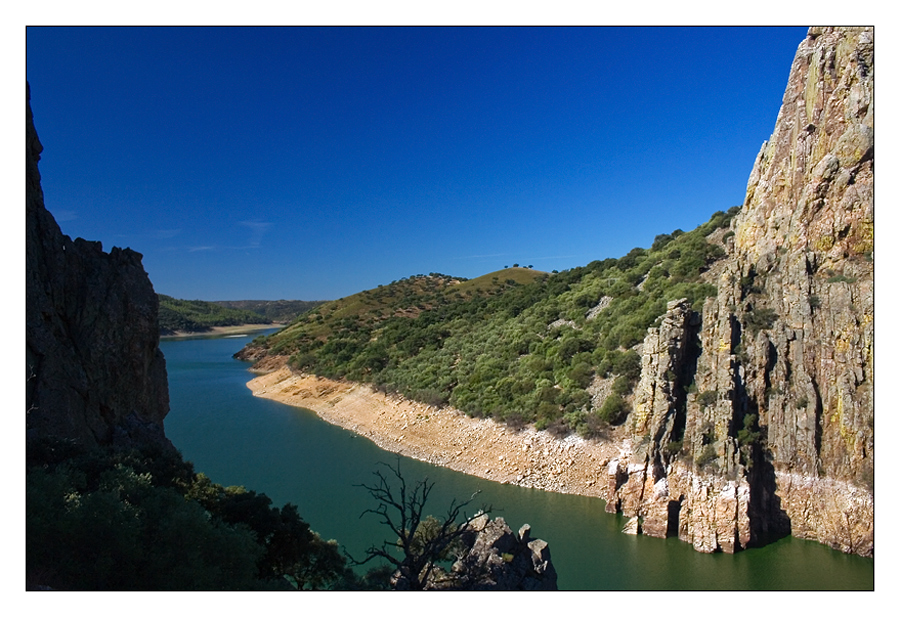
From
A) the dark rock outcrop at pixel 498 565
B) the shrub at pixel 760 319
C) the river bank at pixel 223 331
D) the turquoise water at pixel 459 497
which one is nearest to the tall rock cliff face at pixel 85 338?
the dark rock outcrop at pixel 498 565

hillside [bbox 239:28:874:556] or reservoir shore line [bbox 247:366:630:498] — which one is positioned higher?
hillside [bbox 239:28:874:556]

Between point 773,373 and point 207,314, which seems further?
point 207,314

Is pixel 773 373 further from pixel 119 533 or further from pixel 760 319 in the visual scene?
pixel 119 533

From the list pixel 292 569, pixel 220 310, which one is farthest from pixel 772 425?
pixel 220 310

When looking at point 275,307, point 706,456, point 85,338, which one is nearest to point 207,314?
point 275,307

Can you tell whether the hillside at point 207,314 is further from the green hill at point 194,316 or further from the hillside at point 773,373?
the hillside at point 773,373

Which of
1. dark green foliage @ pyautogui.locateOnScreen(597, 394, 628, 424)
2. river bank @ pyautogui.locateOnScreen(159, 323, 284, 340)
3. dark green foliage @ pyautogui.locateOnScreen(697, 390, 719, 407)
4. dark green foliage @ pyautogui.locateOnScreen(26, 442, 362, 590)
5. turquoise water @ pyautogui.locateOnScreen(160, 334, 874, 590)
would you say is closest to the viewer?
dark green foliage @ pyautogui.locateOnScreen(26, 442, 362, 590)

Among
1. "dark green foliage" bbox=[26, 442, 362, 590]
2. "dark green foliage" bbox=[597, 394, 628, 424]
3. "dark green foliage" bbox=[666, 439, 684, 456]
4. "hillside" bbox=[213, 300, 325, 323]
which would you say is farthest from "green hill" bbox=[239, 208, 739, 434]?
"hillside" bbox=[213, 300, 325, 323]

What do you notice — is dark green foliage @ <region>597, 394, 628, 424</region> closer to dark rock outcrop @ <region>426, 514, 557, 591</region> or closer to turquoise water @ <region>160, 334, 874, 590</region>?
turquoise water @ <region>160, 334, 874, 590</region>
